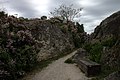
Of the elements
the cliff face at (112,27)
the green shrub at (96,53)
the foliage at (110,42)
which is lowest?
the green shrub at (96,53)

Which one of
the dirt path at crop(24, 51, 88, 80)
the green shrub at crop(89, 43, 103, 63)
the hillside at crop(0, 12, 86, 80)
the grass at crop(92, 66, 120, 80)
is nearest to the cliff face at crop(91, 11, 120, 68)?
the grass at crop(92, 66, 120, 80)

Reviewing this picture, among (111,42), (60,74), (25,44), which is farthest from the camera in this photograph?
(25,44)

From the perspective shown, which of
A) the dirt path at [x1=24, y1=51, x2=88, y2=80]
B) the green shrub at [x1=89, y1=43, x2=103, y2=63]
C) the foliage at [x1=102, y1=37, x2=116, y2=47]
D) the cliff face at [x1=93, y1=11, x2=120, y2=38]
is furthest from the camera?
the cliff face at [x1=93, y1=11, x2=120, y2=38]

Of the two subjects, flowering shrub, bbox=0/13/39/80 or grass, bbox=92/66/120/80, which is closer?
grass, bbox=92/66/120/80

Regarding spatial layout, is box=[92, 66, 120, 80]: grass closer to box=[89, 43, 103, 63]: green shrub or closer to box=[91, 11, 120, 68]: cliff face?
box=[91, 11, 120, 68]: cliff face

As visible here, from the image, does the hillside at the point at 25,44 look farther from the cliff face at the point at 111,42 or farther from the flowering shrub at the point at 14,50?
the cliff face at the point at 111,42

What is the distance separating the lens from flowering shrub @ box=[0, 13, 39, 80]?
42.0 ft

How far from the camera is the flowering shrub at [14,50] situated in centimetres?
1279

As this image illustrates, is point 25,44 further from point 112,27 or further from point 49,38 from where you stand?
point 112,27

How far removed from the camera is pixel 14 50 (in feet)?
47.5

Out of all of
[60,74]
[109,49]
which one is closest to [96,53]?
[109,49]

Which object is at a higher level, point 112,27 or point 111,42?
point 112,27

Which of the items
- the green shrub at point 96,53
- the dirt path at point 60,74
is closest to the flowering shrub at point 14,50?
the dirt path at point 60,74

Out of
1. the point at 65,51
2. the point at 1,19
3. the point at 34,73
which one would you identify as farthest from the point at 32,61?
the point at 65,51
